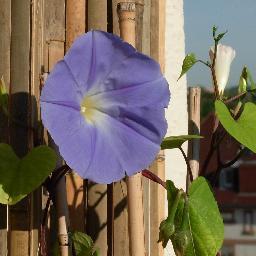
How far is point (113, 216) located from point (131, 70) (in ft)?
0.71

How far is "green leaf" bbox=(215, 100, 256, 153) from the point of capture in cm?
77

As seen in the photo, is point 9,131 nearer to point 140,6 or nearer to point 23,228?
point 23,228

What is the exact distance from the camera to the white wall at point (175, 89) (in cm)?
103

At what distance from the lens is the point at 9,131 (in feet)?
2.86

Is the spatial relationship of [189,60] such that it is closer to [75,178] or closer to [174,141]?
[174,141]

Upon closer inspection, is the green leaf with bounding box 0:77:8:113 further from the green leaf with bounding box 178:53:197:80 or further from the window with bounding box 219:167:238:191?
the window with bounding box 219:167:238:191

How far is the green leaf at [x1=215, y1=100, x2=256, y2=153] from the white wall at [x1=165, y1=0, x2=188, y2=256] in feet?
0.71

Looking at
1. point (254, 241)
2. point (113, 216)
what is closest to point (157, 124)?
point (113, 216)

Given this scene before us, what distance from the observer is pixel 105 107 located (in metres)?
0.77

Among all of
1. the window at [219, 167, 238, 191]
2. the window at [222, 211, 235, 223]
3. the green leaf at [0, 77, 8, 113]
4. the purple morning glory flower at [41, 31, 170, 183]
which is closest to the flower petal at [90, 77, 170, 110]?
the purple morning glory flower at [41, 31, 170, 183]

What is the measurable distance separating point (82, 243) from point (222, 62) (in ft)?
0.92

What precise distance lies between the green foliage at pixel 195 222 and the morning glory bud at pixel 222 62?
14 centimetres

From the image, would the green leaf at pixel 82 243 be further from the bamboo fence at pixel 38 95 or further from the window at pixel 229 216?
the window at pixel 229 216

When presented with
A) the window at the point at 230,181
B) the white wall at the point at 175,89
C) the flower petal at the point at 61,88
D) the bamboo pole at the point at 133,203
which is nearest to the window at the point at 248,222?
the window at the point at 230,181
